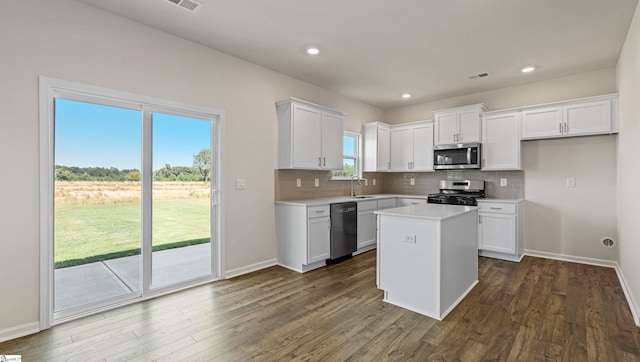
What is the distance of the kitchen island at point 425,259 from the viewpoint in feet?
8.68

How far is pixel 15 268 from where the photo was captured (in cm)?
232

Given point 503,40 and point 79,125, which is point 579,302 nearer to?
point 503,40

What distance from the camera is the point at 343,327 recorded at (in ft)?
8.17

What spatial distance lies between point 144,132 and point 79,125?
1.72 feet

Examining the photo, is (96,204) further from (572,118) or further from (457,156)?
(572,118)

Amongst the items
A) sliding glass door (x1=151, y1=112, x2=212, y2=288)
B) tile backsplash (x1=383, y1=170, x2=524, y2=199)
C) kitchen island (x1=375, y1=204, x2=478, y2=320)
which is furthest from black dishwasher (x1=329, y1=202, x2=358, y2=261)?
tile backsplash (x1=383, y1=170, x2=524, y2=199)

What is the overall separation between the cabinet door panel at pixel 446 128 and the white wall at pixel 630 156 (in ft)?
6.68

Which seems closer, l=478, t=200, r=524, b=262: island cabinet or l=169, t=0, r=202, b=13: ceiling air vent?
Result: l=169, t=0, r=202, b=13: ceiling air vent

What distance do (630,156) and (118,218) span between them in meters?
5.14

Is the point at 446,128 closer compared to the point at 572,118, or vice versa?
the point at 572,118

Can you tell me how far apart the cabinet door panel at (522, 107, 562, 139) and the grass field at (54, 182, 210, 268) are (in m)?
4.68

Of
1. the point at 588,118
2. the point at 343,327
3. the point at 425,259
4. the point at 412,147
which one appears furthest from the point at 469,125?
the point at 343,327

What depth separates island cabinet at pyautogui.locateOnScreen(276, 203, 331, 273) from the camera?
3920 mm

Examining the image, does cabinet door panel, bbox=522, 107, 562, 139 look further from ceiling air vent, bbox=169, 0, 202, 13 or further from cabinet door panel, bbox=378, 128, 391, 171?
ceiling air vent, bbox=169, 0, 202, 13
